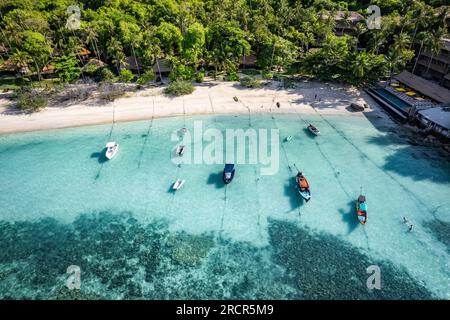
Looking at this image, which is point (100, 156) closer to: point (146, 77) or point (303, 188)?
point (146, 77)

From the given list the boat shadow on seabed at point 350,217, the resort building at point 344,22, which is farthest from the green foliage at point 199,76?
the boat shadow on seabed at point 350,217

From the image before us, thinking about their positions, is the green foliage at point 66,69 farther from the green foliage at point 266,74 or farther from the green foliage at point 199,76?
Answer: the green foliage at point 266,74

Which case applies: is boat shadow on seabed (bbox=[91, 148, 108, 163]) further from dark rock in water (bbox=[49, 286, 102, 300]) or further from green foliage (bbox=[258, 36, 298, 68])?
green foliage (bbox=[258, 36, 298, 68])

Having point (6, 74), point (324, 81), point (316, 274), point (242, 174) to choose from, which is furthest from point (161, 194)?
point (6, 74)

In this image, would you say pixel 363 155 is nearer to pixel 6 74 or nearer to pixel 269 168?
pixel 269 168

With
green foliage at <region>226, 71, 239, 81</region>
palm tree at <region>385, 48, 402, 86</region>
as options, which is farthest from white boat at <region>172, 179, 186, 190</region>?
palm tree at <region>385, 48, 402, 86</region>
